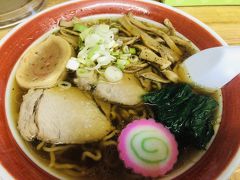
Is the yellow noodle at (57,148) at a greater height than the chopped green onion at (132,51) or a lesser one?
lesser

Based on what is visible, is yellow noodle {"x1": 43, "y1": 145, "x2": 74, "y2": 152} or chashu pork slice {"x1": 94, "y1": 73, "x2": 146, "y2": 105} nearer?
yellow noodle {"x1": 43, "y1": 145, "x2": 74, "y2": 152}

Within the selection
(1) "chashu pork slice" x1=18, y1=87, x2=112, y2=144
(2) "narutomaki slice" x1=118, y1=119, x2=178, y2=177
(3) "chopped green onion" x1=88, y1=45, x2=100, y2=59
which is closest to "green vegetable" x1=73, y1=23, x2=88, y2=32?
(3) "chopped green onion" x1=88, y1=45, x2=100, y2=59

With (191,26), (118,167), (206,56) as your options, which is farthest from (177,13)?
(118,167)

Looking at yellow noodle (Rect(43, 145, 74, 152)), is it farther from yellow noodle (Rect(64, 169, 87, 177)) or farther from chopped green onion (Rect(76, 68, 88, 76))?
chopped green onion (Rect(76, 68, 88, 76))

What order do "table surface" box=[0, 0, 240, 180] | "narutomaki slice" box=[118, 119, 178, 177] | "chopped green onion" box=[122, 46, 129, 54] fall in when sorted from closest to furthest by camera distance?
"narutomaki slice" box=[118, 119, 178, 177]
"chopped green onion" box=[122, 46, 129, 54]
"table surface" box=[0, 0, 240, 180]

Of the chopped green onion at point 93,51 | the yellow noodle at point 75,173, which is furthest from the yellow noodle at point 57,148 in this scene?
the chopped green onion at point 93,51

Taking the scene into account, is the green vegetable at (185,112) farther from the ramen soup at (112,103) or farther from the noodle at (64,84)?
the noodle at (64,84)
